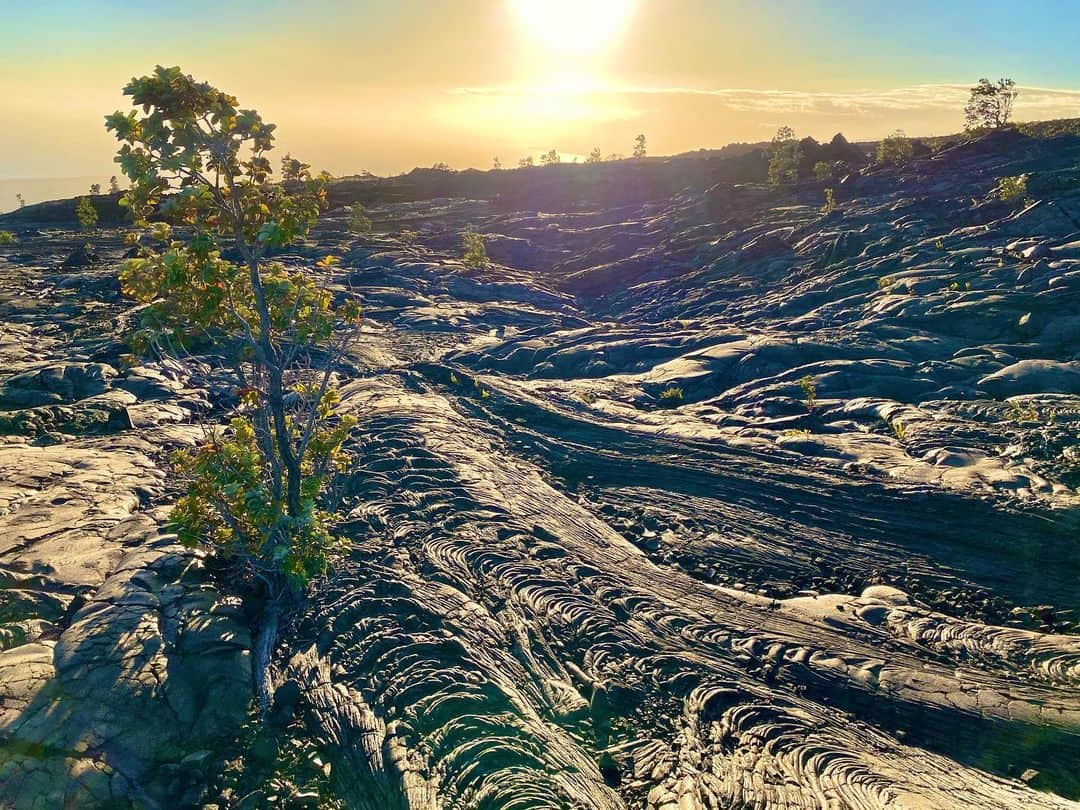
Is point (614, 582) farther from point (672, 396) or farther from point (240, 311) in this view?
point (672, 396)

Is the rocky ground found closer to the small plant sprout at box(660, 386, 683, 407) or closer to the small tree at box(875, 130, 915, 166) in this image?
the small plant sprout at box(660, 386, 683, 407)

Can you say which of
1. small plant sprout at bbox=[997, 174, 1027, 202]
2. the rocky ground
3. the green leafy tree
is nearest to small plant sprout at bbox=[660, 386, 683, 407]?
the rocky ground

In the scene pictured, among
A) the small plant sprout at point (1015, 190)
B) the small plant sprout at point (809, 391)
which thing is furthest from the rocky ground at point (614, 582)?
the small plant sprout at point (1015, 190)

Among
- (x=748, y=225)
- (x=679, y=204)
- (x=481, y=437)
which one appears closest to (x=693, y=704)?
(x=481, y=437)

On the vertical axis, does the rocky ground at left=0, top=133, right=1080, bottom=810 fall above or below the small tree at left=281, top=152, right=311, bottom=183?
below

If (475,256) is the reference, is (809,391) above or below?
below

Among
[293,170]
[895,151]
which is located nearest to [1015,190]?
[895,151]

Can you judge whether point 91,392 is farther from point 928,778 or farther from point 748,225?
point 748,225
